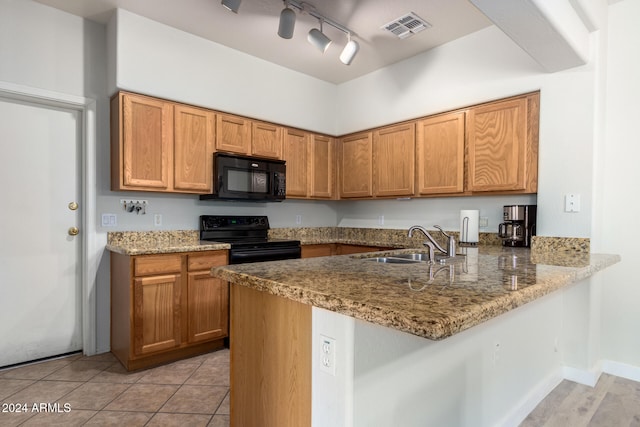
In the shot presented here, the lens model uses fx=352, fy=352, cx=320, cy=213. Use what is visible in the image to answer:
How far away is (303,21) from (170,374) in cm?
292

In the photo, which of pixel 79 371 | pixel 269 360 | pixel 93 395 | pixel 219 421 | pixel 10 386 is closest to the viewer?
pixel 269 360

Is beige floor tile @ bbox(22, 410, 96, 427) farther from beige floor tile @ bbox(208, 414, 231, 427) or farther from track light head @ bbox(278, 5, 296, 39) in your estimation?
track light head @ bbox(278, 5, 296, 39)

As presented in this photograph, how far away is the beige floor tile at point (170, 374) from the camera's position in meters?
2.43

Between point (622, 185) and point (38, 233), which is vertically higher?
point (622, 185)

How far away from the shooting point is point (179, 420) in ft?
6.42

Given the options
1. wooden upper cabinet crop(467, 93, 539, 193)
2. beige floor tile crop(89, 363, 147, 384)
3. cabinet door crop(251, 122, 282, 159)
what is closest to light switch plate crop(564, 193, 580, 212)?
wooden upper cabinet crop(467, 93, 539, 193)

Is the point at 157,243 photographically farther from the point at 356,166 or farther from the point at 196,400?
the point at 356,166

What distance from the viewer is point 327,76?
411cm

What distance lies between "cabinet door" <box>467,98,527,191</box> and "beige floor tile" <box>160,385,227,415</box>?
2.56 metres

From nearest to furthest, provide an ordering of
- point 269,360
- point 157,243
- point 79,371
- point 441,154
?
point 269,360, point 79,371, point 157,243, point 441,154

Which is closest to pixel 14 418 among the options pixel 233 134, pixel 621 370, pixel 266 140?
pixel 233 134

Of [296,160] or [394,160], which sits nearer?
[394,160]

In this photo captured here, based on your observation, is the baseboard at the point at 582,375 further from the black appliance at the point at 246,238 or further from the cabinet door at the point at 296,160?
the cabinet door at the point at 296,160

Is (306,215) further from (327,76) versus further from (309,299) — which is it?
(309,299)
